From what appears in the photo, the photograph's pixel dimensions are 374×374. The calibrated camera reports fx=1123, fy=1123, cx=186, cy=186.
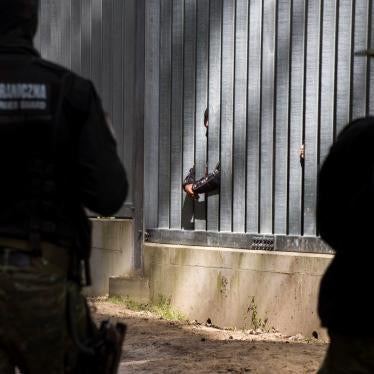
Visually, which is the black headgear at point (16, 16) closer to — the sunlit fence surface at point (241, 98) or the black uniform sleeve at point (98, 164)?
the black uniform sleeve at point (98, 164)

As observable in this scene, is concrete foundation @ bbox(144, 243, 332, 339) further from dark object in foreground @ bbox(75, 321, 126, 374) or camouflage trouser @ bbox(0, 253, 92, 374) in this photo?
camouflage trouser @ bbox(0, 253, 92, 374)

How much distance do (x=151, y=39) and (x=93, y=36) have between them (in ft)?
6.24

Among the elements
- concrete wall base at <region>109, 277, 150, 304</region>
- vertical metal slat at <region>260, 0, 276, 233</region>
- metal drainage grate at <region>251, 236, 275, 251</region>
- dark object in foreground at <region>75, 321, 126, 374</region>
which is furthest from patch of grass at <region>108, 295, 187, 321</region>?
dark object in foreground at <region>75, 321, 126, 374</region>

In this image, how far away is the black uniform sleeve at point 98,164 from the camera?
368 cm

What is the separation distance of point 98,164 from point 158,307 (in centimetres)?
721

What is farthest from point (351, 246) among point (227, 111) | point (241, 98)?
point (227, 111)

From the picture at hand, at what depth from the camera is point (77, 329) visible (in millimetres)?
3711

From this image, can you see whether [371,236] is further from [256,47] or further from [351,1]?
[256,47]

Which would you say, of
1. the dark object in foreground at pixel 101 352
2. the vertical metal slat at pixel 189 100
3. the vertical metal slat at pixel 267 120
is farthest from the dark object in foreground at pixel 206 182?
the dark object in foreground at pixel 101 352

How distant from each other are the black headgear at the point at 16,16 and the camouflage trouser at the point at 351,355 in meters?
1.46

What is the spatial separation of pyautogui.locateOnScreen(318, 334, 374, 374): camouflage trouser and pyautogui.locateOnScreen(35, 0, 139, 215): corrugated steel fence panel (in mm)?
7918

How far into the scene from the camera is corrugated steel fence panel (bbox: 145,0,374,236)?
338 inches

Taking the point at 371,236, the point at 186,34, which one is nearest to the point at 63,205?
the point at 371,236

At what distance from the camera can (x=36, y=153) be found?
144 inches
